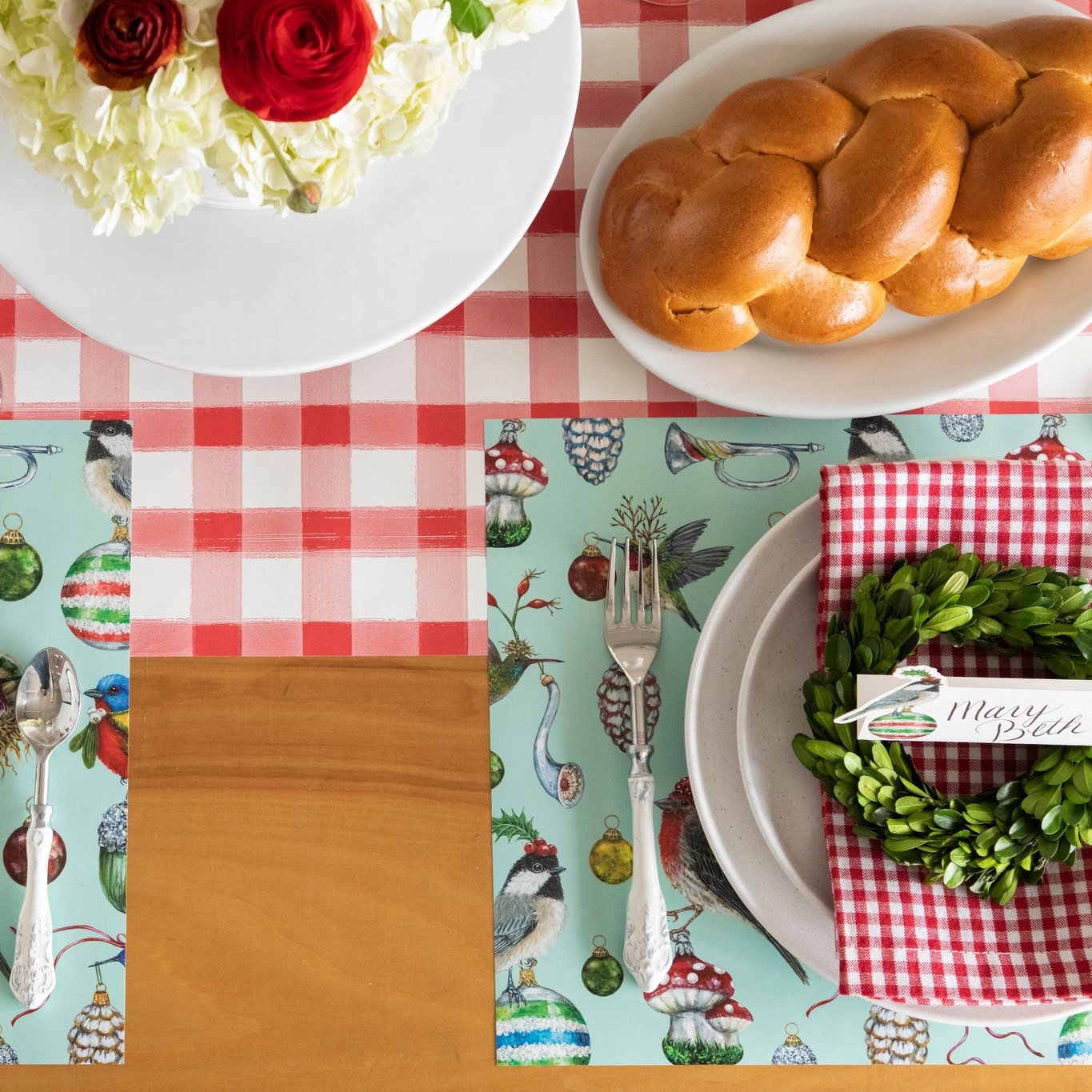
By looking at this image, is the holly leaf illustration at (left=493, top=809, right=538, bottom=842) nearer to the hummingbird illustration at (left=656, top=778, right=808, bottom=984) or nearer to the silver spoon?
the hummingbird illustration at (left=656, top=778, right=808, bottom=984)

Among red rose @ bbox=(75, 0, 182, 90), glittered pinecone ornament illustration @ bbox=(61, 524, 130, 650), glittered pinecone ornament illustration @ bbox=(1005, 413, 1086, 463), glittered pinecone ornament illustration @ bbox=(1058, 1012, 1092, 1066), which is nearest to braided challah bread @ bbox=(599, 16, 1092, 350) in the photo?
glittered pinecone ornament illustration @ bbox=(1005, 413, 1086, 463)

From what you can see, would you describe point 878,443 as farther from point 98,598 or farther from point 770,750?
point 98,598

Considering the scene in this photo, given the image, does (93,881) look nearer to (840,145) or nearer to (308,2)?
(308,2)

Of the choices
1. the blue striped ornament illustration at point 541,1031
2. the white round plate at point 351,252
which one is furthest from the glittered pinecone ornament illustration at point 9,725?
the blue striped ornament illustration at point 541,1031

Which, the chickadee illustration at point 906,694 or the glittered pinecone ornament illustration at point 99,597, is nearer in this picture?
the chickadee illustration at point 906,694

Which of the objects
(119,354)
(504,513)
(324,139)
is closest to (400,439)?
(504,513)

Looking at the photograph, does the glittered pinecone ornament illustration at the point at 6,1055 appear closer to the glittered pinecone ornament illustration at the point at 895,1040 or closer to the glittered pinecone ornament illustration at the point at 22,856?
the glittered pinecone ornament illustration at the point at 22,856
